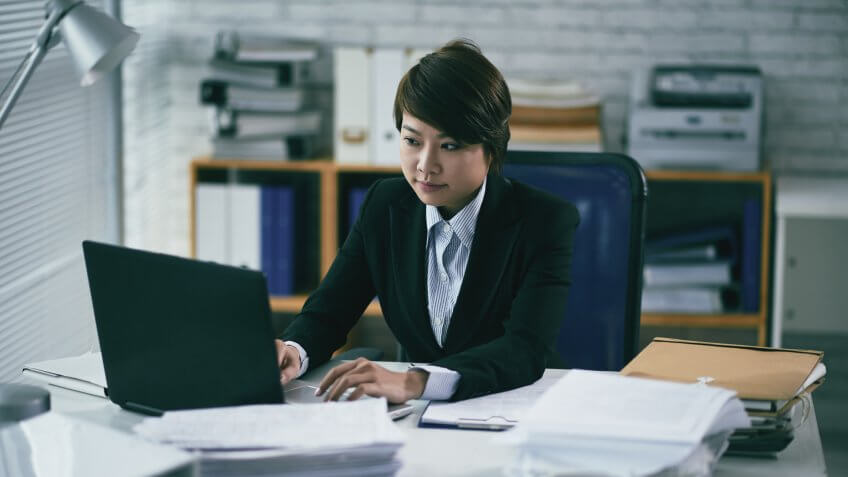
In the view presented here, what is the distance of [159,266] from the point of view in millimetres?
1398

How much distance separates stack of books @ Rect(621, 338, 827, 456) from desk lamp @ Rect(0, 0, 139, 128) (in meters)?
0.96

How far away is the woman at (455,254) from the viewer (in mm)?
1731

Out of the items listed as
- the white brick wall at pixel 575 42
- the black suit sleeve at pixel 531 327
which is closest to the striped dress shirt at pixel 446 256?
the black suit sleeve at pixel 531 327

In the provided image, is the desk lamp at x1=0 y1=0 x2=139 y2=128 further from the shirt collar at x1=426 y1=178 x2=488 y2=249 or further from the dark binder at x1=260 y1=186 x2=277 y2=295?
the dark binder at x1=260 y1=186 x2=277 y2=295

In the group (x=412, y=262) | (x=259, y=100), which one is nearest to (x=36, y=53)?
(x=412, y=262)

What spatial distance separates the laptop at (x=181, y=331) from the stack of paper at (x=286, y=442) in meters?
0.07

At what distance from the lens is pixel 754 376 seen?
1525 millimetres

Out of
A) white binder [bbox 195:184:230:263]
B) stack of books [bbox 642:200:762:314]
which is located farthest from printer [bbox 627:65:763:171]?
white binder [bbox 195:184:230:263]

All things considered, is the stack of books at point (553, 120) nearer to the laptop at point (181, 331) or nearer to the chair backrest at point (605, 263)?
the chair backrest at point (605, 263)

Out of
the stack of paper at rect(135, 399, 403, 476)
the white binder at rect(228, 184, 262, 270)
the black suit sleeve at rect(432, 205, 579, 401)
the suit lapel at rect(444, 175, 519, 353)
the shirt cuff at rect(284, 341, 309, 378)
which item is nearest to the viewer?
the stack of paper at rect(135, 399, 403, 476)

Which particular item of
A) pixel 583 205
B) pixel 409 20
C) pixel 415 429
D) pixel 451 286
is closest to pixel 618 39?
pixel 409 20

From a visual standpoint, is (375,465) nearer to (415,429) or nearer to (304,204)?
(415,429)

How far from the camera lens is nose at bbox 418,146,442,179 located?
Answer: 68.6 inches

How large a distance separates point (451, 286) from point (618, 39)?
1.93m
